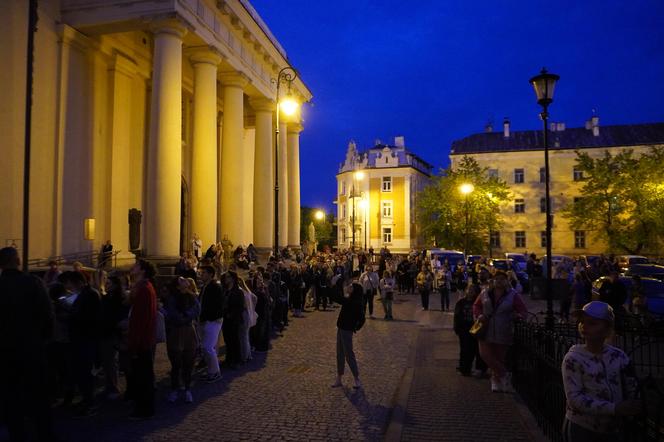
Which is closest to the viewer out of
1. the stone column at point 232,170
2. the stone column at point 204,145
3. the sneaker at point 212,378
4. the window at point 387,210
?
the sneaker at point 212,378

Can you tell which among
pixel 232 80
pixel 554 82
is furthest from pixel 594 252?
pixel 554 82

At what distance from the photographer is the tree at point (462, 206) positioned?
47812 mm

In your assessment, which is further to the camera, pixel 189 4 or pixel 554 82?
pixel 189 4

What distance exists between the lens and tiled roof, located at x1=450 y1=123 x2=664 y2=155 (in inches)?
2293

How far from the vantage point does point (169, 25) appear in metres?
18.0

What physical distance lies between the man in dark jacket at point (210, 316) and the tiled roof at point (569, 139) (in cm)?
5539

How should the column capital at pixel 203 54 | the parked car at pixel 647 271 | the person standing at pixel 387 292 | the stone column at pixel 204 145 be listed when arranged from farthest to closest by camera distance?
the parked car at pixel 647 271, the stone column at pixel 204 145, the column capital at pixel 203 54, the person standing at pixel 387 292

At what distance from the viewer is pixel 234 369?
9617 millimetres

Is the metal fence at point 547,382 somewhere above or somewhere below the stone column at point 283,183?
below

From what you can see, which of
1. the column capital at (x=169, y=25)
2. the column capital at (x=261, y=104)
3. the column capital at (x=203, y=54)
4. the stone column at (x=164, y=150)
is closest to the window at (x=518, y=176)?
the column capital at (x=261, y=104)

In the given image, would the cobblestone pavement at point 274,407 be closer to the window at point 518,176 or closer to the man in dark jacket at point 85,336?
the man in dark jacket at point 85,336

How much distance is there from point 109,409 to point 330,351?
205 inches

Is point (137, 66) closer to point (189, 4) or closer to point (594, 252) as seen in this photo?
point (189, 4)

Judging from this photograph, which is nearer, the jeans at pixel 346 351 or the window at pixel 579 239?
the jeans at pixel 346 351
